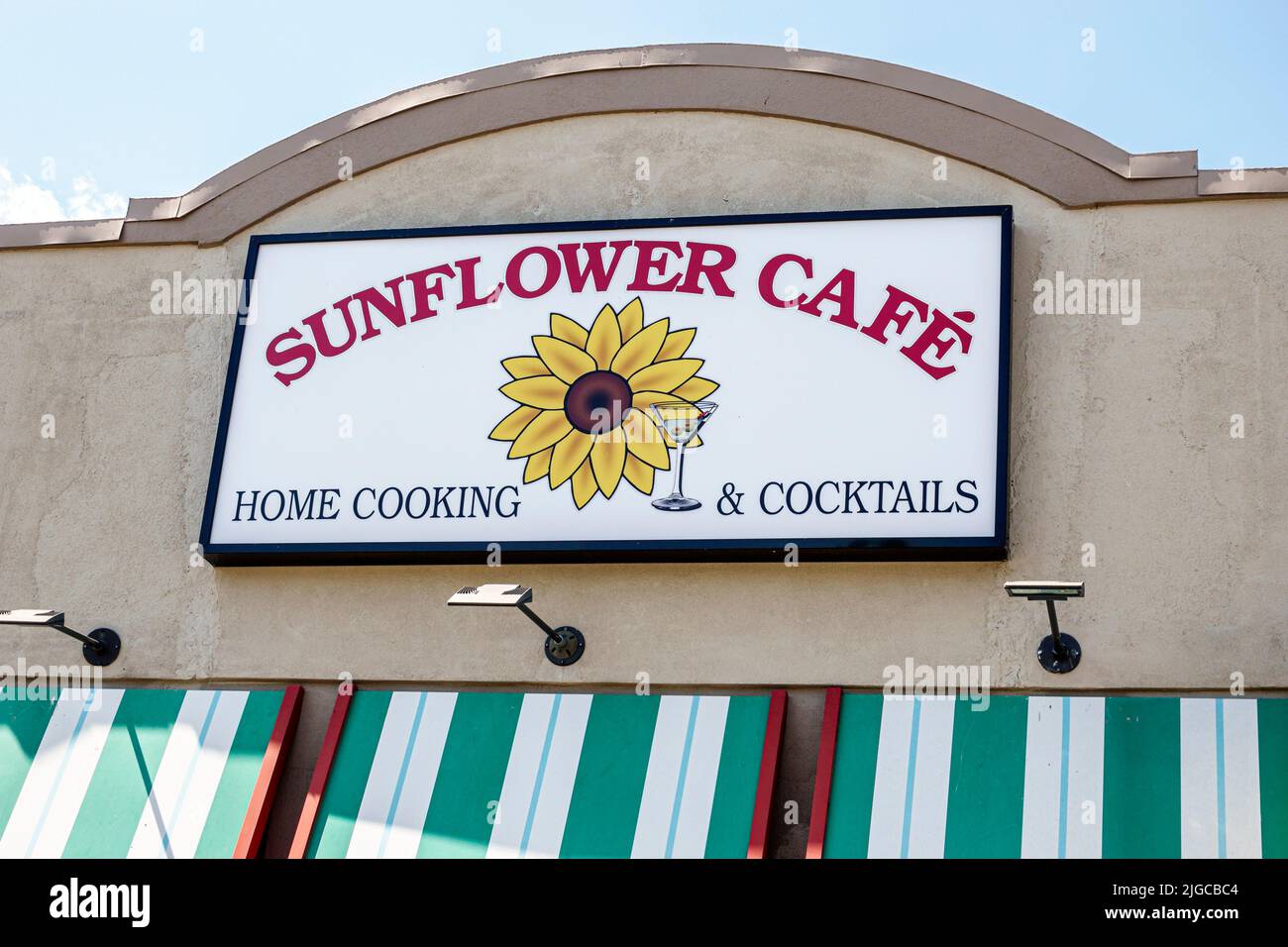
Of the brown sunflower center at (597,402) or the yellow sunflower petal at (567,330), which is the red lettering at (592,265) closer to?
the yellow sunflower petal at (567,330)

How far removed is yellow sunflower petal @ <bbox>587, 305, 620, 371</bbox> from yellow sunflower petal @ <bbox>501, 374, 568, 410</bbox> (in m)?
0.29

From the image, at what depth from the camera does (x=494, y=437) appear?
10375 mm

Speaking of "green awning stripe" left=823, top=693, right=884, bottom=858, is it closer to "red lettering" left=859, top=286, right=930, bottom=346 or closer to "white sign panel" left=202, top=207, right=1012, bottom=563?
"white sign panel" left=202, top=207, right=1012, bottom=563

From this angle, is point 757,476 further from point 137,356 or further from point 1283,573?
point 137,356

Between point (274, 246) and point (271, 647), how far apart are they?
113 inches

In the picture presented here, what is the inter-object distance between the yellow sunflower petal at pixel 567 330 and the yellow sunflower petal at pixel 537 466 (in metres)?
0.76

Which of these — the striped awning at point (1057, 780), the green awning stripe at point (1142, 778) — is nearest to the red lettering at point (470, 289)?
the striped awning at point (1057, 780)

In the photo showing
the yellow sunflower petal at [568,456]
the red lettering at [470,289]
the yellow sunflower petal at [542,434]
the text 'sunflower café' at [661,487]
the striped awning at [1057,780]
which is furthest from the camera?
the red lettering at [470,289]

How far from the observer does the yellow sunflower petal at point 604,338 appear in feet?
34.2

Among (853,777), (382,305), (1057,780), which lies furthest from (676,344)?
(1057,780)

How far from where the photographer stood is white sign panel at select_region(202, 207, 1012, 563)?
9805mm

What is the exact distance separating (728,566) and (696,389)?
1.15 meters

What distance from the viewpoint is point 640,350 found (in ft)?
34.1

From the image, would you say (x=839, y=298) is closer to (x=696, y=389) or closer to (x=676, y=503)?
(x=696, y=389)
